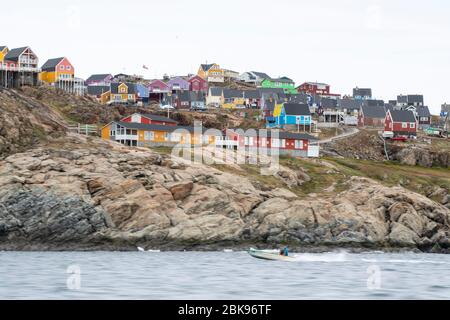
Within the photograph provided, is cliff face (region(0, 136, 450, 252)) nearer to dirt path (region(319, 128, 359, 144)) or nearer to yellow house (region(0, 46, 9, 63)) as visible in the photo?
dirt path (region(319, 128, 359, 144))

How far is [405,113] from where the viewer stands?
170500 mm

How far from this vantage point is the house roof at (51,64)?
575 ft

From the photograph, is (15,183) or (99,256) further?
(15,183)

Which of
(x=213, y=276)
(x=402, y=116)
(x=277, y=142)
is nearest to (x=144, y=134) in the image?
(x=277, y=142)

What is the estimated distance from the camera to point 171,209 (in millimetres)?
91688

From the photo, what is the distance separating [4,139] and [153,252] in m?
31.8

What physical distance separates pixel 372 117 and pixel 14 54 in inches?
3611

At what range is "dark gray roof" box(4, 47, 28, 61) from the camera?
16112 cm

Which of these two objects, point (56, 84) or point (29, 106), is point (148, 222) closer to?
point (29, 106)

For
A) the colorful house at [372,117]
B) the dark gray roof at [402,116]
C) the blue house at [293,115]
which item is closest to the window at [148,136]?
the blue house at [293,115]

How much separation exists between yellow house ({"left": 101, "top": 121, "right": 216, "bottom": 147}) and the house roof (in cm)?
5378

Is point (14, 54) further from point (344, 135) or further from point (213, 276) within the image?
point (213, 276)

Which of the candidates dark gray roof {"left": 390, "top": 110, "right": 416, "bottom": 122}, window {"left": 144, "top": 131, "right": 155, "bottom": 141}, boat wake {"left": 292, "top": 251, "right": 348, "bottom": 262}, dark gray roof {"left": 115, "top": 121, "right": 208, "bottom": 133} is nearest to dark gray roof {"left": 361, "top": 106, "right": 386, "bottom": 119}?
dark gray roof {"left": 390, "top": 110, "right": 416, "bottom": 122}
